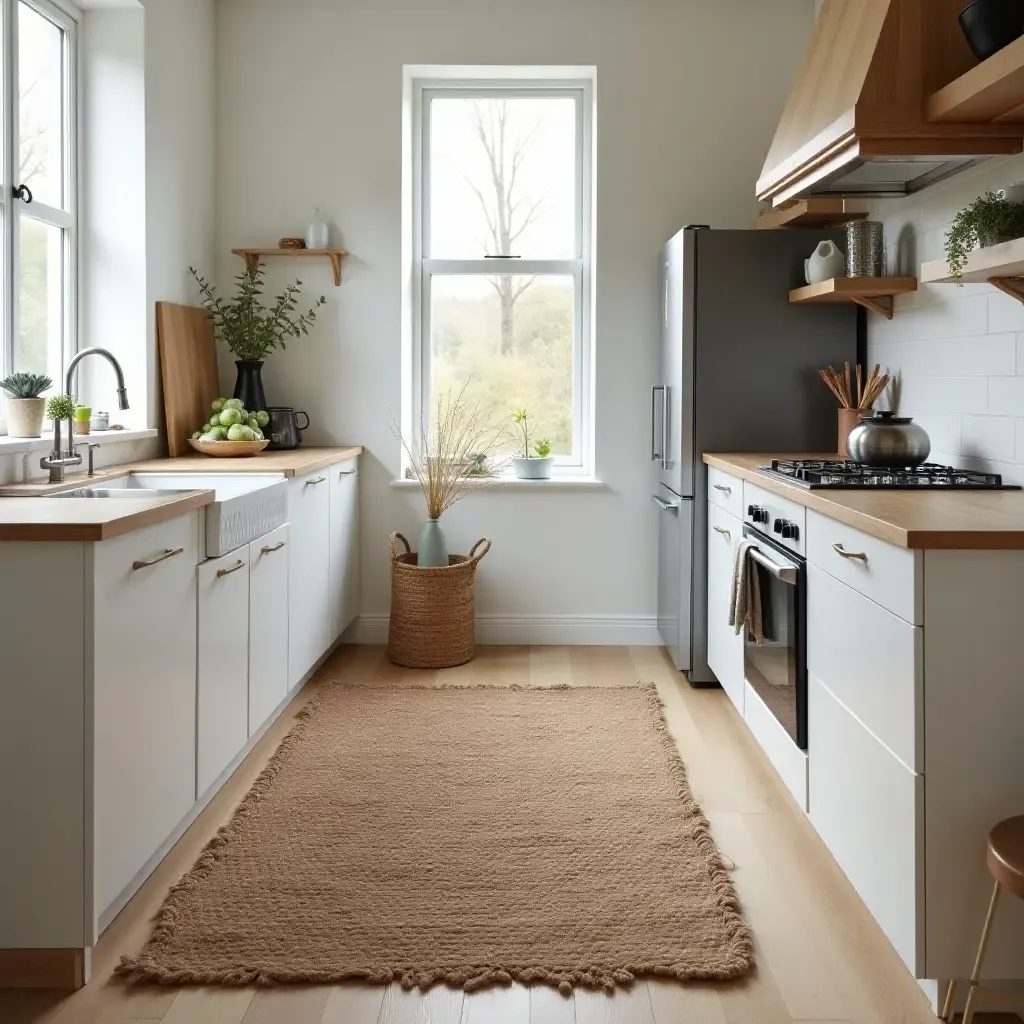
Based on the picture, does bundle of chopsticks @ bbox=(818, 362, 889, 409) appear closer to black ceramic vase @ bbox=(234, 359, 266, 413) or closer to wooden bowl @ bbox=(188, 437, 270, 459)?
wooden bowl @ bbox=(188, 437, 270, 459)

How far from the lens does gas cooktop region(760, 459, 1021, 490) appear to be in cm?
262

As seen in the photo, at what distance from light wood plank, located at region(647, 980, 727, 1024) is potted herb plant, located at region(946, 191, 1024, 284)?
168 centimetres

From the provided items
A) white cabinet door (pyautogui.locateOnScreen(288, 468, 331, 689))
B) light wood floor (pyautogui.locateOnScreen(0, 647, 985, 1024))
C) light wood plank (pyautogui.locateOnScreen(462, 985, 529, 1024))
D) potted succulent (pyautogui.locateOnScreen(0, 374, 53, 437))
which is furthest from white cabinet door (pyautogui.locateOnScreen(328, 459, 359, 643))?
light wood plank (pyautogui.locateOnScreen(462, 985, 529, 1024))

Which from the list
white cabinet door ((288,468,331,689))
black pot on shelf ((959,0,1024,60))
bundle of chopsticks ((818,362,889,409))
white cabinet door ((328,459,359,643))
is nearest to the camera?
black pot on shelf ((959,0,1024,60))

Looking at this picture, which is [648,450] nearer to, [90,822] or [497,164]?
[497,164]

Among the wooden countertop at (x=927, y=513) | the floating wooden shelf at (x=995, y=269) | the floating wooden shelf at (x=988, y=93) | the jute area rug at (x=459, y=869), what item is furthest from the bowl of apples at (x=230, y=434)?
the floating wooden shelf at (x=988, y=93)

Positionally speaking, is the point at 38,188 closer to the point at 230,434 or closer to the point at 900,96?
Result: the point at 230,434

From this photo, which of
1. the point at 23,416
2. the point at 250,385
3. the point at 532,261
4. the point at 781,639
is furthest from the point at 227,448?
the point at 781,639

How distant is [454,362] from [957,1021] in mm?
3619

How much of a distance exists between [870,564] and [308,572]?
227cm

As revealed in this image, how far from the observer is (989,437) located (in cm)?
295

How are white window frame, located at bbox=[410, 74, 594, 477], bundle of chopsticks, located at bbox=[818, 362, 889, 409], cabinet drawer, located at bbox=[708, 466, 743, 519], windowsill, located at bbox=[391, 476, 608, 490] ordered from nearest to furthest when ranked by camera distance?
cabinet drawer, located at bbox=[708, 466, 743, 519], bundle of chopsticks, located at bbox=[818, 362, 889, 409], windowsill, located at bbox=[391, 476, 608, 490], white window frame, located at bbox=[410, 74, 594, 477]

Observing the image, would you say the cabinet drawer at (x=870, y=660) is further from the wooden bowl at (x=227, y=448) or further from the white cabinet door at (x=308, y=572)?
the wooden bowl at (x=227, y=448)

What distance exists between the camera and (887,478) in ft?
9.20
